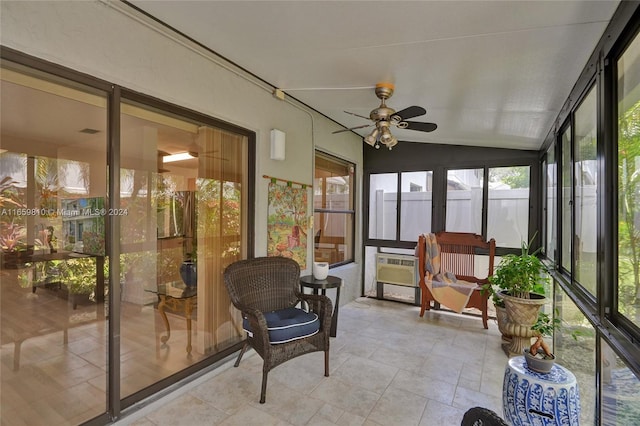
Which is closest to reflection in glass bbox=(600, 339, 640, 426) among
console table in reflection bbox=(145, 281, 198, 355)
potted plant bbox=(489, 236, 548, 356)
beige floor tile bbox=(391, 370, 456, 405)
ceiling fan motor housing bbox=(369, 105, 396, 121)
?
beige floor tile bbox=(391, 370, 456, 405)

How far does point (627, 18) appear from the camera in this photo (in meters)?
1.35

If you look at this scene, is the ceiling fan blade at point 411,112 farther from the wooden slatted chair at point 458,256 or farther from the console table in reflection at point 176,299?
the console table in reflection at point 176,299

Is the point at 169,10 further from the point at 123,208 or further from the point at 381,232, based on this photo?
the point at 381,232

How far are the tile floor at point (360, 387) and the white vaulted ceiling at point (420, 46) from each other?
2364 mm

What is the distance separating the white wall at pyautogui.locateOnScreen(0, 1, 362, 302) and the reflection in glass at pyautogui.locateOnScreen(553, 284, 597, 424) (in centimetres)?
251

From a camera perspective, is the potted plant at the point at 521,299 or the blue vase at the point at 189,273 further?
the potted plant at the point at 521,299

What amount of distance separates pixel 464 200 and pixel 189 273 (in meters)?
3.72

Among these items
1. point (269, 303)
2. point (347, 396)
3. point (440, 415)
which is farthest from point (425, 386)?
point (269, 303)

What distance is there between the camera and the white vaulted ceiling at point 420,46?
1604 mm

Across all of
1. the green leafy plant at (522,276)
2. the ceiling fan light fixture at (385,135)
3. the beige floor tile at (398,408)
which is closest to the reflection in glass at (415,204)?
the green leafy plant at (522,276)

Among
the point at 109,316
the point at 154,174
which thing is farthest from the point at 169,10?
the point at 109,316

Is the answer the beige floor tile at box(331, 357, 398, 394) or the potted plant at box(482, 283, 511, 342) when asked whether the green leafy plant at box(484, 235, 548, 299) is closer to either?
the potted plant at box(482, 283, 511, 342)

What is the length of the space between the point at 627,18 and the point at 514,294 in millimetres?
2475

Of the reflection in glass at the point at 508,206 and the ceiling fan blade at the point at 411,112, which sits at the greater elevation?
the ceiling fan blade at the point at 411,112
